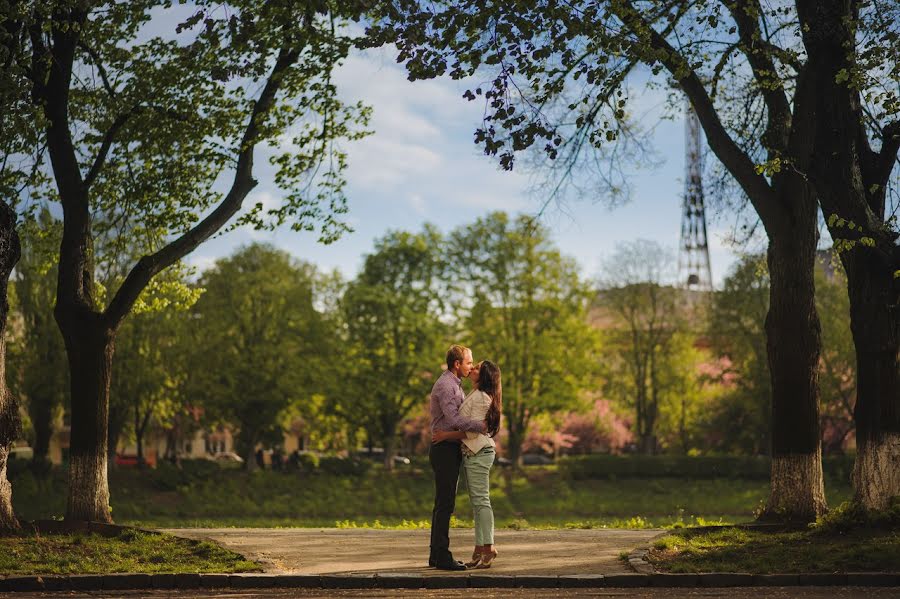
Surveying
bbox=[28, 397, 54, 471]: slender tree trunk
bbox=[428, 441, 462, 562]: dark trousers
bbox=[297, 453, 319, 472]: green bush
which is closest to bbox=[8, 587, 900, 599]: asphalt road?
bbox=[428, 441, 462, 562]: dark trousers

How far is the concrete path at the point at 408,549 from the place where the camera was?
10656 millimetres

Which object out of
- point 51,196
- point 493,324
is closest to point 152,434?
point 493,324

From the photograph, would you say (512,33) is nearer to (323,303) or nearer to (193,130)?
(193,130)

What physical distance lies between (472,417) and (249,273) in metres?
40.4

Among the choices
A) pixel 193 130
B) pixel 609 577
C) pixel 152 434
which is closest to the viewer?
pixel 609 577

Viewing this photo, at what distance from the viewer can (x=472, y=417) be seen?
1037 centimetres

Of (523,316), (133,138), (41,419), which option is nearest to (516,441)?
(523,316)

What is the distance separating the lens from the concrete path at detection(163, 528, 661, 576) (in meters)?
10.7

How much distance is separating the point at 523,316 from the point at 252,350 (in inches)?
496

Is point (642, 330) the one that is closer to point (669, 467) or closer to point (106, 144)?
point (669, 467)

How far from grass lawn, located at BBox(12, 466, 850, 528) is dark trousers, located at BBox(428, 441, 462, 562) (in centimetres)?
2367

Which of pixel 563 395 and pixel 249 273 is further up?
pixel 249 273

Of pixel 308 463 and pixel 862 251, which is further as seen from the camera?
pixel 308 463

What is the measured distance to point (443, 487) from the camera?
1058cm
